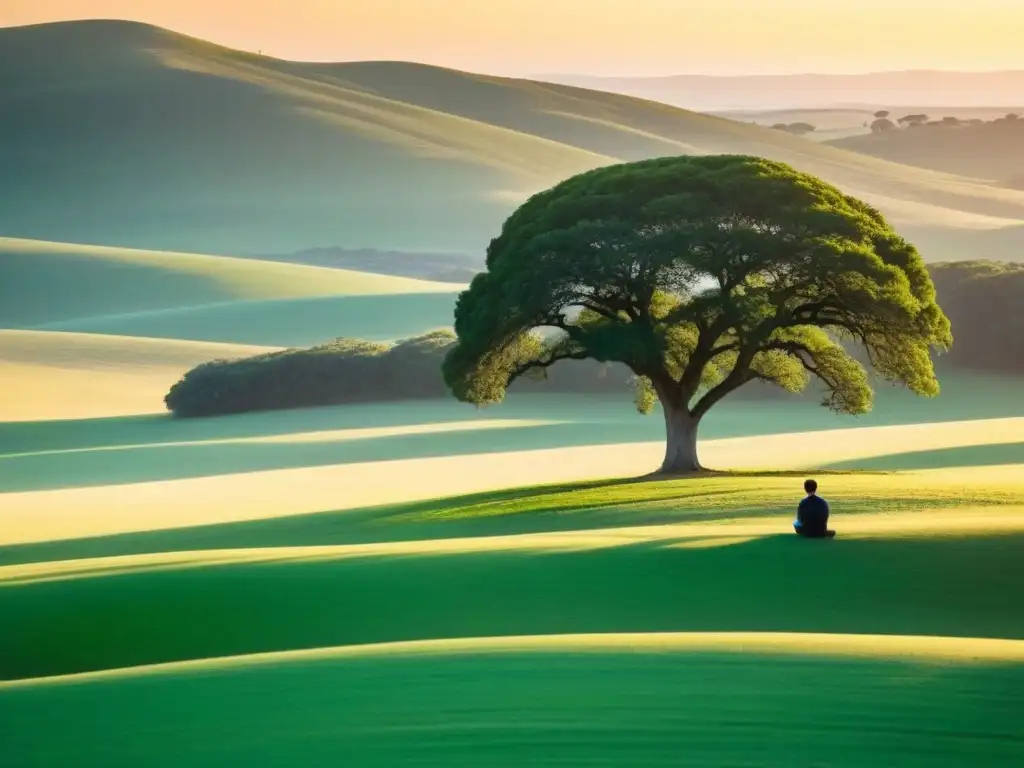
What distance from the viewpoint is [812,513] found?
19.4 meters

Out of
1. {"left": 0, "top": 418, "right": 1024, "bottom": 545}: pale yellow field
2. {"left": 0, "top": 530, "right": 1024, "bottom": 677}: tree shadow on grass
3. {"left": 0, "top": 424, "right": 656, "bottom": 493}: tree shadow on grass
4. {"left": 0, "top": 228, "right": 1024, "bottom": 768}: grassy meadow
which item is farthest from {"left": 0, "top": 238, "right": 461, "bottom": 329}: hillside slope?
{"left": 0, "top": 530, "right": 1024, "bottom": 677}: tree shadow on grass

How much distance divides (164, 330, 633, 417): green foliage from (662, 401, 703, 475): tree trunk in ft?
99.7

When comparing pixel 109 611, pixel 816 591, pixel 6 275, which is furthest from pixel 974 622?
pixel 6 275

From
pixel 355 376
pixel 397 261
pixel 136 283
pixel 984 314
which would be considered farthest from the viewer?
pixel 397 261

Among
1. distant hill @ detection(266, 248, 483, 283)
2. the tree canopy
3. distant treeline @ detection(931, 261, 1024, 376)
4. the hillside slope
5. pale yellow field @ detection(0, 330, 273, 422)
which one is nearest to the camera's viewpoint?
the tree canopy

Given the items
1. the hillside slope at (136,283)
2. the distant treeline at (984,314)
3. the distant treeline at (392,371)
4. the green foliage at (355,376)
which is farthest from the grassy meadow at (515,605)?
the hillside slope at (136,283)

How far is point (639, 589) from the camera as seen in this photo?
17.8m

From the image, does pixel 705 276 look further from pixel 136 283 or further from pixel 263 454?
pixel 136 283

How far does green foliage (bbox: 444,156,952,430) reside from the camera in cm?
3162

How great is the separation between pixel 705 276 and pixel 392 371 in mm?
35596

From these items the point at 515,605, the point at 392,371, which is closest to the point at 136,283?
the point at 392,371

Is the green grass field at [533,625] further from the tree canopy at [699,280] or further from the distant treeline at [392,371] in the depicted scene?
the distant treeline at [392,371]

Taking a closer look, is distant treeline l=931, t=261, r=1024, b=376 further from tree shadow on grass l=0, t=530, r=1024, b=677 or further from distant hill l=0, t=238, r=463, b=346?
tree shadow on grass l=0, t=530, r=1024, b=677

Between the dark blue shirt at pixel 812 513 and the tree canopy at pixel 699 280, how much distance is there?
12.2m
